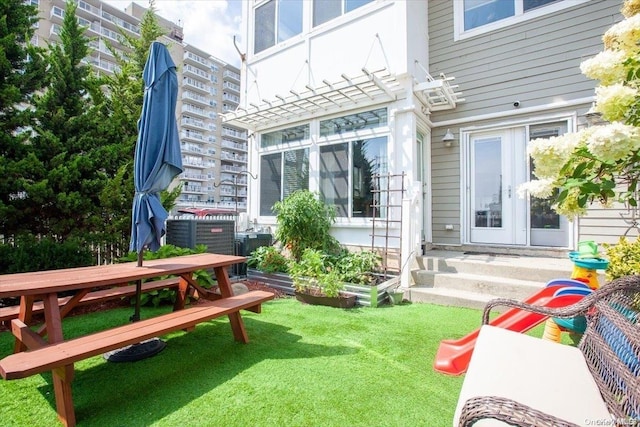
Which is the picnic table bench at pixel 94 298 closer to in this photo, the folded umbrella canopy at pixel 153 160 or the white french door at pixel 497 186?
the folded umbrella canopy at pixel 153 160

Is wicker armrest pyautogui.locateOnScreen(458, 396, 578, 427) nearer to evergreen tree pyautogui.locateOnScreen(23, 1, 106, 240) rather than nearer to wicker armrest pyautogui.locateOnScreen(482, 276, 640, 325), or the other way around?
wicker armrest pyautogui.locateOnScreen(482, 276, 640, 325)

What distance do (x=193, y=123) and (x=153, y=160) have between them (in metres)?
45.6

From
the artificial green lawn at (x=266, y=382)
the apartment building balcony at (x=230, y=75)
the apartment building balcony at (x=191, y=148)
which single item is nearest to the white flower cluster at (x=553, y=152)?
the artificial green lawn at (x=266, y=382)

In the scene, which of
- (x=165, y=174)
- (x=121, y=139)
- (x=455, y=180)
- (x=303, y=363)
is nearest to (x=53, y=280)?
(x=165, y=174)

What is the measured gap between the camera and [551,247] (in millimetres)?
4969

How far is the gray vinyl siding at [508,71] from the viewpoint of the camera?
4730 millimetres

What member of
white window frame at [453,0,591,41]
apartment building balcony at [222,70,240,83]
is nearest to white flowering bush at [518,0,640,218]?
white window frame at [453,0,591,41]

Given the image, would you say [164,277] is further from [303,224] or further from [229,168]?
[229,168]

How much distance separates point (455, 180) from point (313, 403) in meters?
5.02

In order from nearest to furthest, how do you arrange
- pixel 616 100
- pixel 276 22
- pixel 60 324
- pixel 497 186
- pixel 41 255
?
pixel 616 100 → pixel 60 324 → pixel 41 255 → pixel 497 186 → pixel 276 22

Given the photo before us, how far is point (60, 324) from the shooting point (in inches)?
79.7

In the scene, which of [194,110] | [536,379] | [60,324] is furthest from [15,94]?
[194,110]

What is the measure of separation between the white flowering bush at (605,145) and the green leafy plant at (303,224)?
13.3 ft

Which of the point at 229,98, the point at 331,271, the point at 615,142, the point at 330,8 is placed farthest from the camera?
the point at 229,98
